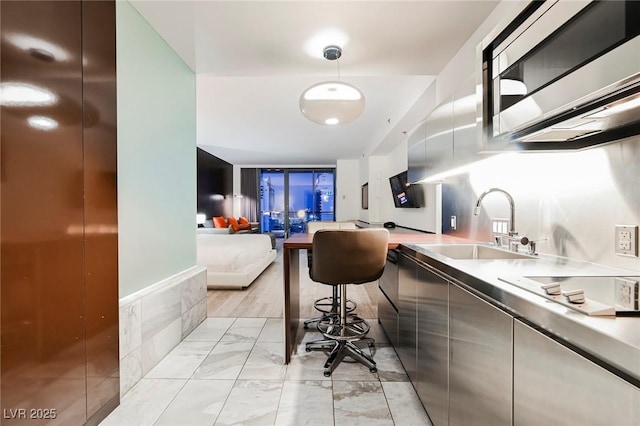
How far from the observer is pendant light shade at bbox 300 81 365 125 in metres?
2.09

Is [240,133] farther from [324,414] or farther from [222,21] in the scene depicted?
[324,414]

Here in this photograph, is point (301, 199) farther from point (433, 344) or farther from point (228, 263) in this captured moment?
point (433, 344)

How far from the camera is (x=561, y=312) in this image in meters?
0.64

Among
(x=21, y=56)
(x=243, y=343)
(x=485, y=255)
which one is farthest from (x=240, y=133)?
(x=485, y=255)

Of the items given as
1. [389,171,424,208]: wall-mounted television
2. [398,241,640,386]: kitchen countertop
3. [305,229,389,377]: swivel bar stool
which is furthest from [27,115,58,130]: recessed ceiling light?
[389,171,424,208]: wall-mounted television

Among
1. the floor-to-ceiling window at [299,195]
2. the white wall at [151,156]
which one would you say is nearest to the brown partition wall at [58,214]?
the white wall at [151,156]

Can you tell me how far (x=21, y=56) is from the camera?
3.91 feet

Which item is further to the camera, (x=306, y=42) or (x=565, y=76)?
(x=306, y=42)

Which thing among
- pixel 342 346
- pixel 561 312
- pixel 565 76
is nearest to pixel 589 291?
pixel 561 312

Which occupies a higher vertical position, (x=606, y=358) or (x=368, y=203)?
(x=368, y=203)

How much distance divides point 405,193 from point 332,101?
2.78 meters

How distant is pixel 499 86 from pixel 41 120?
1.99 m

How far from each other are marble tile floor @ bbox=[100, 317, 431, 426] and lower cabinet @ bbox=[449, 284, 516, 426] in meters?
0.61

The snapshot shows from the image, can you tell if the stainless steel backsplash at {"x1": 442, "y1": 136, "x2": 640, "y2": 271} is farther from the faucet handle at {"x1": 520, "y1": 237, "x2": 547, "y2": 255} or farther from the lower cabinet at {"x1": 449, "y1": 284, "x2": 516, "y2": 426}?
the lower cabinet at {"x1": 449, "y1": 284, "x2": 516, "y2": 426}
